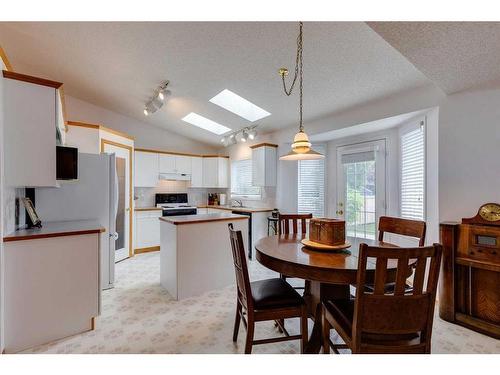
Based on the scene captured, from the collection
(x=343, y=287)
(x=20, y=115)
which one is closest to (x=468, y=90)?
(x=343, y=287)

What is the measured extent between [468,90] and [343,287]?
211 centimetres

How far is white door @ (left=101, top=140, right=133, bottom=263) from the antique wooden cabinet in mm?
4249

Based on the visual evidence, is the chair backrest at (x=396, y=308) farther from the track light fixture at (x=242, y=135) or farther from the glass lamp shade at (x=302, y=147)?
the track light fixture at (x=242, y=135)

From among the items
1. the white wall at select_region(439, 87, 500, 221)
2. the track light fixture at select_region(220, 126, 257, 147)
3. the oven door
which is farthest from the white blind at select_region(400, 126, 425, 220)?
the oven door

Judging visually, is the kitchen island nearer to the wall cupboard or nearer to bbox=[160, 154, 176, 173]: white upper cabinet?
the wall cupboard

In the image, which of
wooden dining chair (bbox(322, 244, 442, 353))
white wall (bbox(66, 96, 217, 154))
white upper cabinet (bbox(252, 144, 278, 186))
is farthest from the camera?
white wall (bbox(66, 96, 217, 154))

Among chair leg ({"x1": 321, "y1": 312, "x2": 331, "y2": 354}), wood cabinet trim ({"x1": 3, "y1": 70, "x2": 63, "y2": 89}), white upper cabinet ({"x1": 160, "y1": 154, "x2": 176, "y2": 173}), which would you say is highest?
wood cabinet trim ({"x1": 3, "y1": 70, "x2": 63, "y2": 89})

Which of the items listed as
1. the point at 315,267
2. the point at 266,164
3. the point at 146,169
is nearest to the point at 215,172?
the point at 146,169

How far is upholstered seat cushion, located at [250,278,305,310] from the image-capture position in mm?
1688

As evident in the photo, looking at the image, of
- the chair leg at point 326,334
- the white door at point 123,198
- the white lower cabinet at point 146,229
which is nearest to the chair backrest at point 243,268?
the chair leg at point 326,334

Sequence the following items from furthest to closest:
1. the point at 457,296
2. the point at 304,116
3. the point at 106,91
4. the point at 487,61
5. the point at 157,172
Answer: the point at 157,172
the point at 106,91
the point at 304,116
the point at 457,296
the point at 487,61

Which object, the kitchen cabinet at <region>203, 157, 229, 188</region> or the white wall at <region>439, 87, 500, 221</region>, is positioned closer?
the white wall at <region>439, 87, 500, 221</region>
